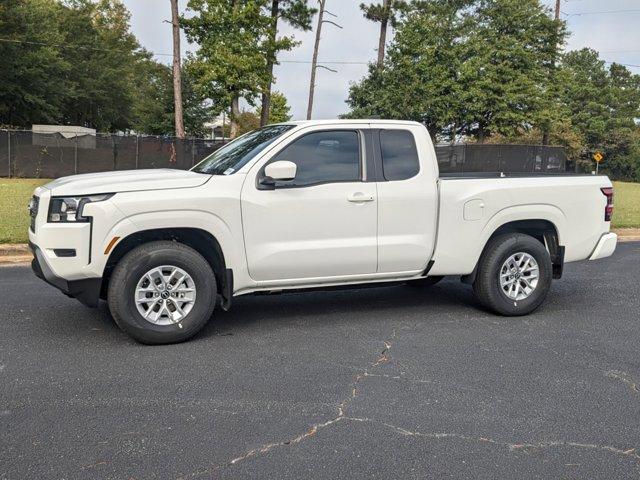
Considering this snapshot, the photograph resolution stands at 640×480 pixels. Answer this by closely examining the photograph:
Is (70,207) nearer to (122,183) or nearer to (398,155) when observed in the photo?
(122,183)

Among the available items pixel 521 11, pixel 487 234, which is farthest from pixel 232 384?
pixel 521 11

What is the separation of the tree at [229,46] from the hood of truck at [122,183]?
24.3 m

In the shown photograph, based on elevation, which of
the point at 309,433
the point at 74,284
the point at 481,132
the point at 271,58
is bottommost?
the point at 309,433

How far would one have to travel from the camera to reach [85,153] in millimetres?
25219

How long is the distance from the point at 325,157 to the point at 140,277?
6.34 ft

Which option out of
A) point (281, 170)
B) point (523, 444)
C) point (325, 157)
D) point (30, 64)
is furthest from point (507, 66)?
point (523, 444)

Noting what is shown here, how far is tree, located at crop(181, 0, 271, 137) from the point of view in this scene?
28094 millimetres

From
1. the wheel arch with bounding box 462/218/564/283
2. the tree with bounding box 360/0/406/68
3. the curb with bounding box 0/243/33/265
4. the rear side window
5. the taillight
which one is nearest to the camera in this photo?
the rear side window

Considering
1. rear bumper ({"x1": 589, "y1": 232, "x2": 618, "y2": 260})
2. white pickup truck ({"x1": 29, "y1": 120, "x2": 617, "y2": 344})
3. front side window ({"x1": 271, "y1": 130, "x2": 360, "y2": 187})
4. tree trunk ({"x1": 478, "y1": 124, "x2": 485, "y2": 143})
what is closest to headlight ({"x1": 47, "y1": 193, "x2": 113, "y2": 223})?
white pickup truck ({"x1": 29, "y1": 120, "x2": 617, "y2": 344})

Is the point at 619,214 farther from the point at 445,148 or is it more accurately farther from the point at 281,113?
the point at 281,113

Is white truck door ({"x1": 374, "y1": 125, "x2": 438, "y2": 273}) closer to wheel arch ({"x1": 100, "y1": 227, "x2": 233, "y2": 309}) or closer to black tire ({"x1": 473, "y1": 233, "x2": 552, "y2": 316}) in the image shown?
black tire ({"x1": 473, "y1": 233, "x2": 552, "y2": 316})

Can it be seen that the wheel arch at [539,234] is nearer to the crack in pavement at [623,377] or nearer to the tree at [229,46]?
the crack in pavement at [623,377]

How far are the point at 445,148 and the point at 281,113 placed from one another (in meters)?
41.6

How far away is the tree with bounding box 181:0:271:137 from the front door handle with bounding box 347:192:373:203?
24367 millimetres
